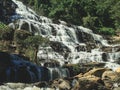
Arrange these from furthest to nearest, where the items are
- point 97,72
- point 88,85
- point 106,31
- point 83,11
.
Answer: point 83,11, point 106,31, point 97,72, point 88,85

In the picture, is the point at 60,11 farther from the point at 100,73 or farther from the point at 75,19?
the point at 100,73

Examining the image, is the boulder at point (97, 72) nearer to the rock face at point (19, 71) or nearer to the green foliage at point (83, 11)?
the rock face at point (19, 71)

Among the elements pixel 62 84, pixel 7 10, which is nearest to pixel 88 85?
pixel 62 84

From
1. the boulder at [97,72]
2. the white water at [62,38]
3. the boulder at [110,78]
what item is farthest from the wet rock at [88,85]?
the white water at [62,38]

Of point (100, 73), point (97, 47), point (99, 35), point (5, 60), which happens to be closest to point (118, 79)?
point (100, 73)

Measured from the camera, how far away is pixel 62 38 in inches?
2112

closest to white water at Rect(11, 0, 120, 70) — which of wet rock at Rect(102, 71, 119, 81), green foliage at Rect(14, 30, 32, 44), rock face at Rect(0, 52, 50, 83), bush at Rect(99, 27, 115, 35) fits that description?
green foliage at Rect(14, 30, 32, 44)

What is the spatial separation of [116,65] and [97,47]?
24.5 ft

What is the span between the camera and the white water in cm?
4674

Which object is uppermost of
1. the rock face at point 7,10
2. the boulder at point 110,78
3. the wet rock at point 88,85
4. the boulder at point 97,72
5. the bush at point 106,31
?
the rock face at point 7,10

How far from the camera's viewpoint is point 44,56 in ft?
151

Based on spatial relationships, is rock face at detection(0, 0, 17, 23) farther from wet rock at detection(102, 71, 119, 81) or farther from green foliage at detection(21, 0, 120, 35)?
wet rock at detection(102, 71, 119, 81)

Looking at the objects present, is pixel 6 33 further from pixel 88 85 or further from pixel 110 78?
pixel 88 85

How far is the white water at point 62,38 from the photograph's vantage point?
1840 inches
